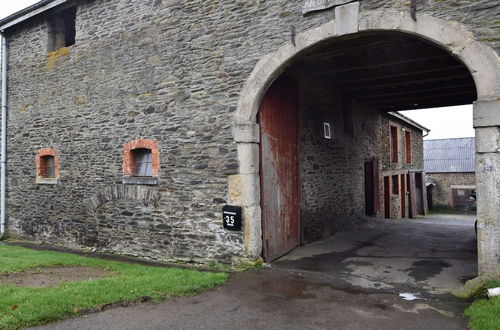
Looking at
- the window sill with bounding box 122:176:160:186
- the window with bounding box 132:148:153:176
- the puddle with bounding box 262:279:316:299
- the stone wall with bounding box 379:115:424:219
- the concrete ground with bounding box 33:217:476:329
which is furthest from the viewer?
the stone wall with bounding box 379:115:424:219

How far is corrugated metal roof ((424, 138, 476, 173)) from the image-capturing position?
2752cm

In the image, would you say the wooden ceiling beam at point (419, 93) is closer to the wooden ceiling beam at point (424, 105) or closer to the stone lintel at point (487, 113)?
the wooden ceiling beam at point (424, 105)

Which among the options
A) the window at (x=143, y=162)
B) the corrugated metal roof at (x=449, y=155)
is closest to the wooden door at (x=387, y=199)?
the window at (x=143, y=162)

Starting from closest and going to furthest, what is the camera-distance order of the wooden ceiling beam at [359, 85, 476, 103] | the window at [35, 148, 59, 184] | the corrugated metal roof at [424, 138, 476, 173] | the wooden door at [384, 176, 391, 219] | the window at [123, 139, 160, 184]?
the window at [123, 139, 160, 184], the window at [35, 148, 59, 184], the wooden ceiling beam at [359, 85, 476, 103], the wooden door at [384, 176, 391, 219], the corrugated metal roof at [424, 138, 476, 173]

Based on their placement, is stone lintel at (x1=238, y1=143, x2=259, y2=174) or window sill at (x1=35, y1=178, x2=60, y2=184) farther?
window sill at (x1=35, y1=178, x2=60, y2=184)

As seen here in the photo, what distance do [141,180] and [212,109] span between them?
2270 millimetres

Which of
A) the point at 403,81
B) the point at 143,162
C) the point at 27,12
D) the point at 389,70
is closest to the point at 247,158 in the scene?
the point at 143,162

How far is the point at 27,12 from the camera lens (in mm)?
9508

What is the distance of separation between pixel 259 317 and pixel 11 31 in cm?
1047

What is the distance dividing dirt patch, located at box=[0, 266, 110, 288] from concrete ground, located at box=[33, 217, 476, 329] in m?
1.76

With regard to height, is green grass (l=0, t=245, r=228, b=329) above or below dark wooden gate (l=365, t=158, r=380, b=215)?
below

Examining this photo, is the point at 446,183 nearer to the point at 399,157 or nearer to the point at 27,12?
the point at 399,157

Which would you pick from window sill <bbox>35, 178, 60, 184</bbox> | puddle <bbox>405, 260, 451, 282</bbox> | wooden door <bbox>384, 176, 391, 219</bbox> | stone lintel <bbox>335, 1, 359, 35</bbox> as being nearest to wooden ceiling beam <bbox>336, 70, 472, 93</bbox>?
stone lintel <bbox>335, 1, 359, 35</bbox>

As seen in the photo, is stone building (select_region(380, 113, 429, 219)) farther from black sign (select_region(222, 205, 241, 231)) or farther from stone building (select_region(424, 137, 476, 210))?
black sign (select_region(222, 205, 241, 231))
